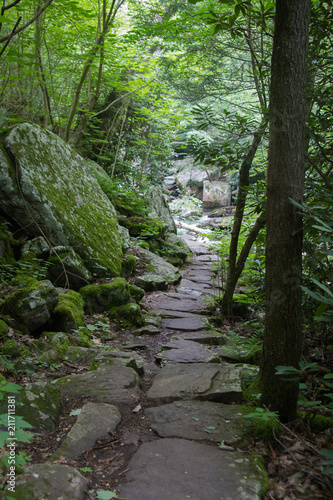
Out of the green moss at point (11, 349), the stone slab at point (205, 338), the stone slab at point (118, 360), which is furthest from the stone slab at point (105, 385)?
the stone slab at point (205, 338)

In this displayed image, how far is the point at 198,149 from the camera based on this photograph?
3361mm

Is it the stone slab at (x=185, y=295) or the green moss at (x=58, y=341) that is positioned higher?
the green moss at (x=58, y=341)

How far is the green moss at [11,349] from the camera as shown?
288 cm

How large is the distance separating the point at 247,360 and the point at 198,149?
2412 millimetres

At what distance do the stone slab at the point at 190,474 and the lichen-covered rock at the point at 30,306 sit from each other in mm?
1952

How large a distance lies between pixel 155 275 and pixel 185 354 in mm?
3163

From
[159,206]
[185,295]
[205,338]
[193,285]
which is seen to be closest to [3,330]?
[205,338]

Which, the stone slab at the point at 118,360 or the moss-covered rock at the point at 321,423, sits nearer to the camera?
the moss-covered rock at the point at 321,423

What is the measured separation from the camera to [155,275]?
275 inches

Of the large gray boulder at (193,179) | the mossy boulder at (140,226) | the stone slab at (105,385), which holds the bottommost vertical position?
the stone slab at (105,385)

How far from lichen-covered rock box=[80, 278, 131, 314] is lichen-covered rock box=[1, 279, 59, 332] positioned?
1.12 m

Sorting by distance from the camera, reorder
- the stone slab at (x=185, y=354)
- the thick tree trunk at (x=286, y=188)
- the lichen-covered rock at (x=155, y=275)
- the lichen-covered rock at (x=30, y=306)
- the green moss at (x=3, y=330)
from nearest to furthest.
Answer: the thick tree trunk at (x=286, y=188) → the green moss at (x=3, y=330) → the lichen-covered rock at (x=30, y=306) → the stone slab at (x=185, y=354) → the lichen-covered rock at (x=155, y=275)

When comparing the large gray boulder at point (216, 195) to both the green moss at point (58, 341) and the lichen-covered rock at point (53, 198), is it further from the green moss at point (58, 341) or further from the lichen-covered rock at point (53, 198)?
the green moss at point (58, 341)

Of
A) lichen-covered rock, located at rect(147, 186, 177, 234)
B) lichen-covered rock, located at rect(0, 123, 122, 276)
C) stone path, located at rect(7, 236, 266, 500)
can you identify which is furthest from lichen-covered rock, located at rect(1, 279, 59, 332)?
lichen-covered rock, located at rect(147, 186, 177, 234)
